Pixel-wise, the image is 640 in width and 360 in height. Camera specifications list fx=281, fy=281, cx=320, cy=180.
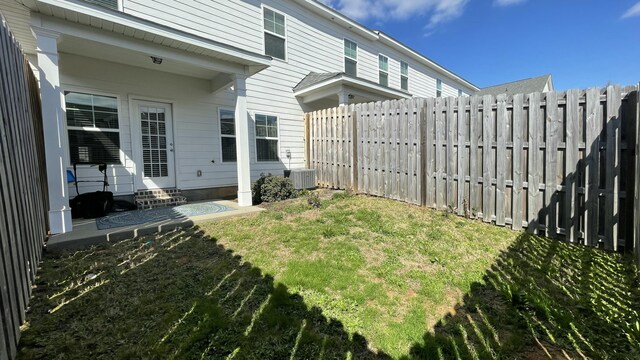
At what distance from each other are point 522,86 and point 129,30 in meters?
A: 29.0

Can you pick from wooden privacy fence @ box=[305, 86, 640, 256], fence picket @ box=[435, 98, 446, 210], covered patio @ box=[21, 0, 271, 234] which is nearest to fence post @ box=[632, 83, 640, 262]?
wooden privacy fence @ box=[305, 86, 640, 256]

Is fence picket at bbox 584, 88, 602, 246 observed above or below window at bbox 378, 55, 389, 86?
below

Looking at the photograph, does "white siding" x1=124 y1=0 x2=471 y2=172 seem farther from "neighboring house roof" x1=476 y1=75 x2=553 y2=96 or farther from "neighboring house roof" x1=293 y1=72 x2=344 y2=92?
"neighboring house roof" x1=476 y1=75 x2=553 y2=96

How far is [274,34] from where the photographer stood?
890 cm

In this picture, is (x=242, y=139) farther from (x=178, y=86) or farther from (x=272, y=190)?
(x=178, y=86)

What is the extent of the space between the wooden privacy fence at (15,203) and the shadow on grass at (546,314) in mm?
2839

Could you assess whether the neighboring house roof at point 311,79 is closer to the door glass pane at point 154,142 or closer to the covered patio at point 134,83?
the covered patio at point 134,83

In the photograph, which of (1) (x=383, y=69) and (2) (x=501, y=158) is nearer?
(2) (x=501, y=158)

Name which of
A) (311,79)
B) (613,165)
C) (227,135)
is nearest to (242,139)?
(227,135)

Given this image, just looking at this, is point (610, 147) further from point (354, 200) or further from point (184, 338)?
point (184, 338)

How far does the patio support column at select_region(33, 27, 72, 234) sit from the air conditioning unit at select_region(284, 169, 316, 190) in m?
4.94

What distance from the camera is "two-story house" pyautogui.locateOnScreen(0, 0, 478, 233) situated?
4355 mm

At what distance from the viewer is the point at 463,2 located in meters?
15.1

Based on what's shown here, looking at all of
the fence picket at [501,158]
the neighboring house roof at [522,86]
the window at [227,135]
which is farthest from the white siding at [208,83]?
the neighboring house roof at [522,86]
